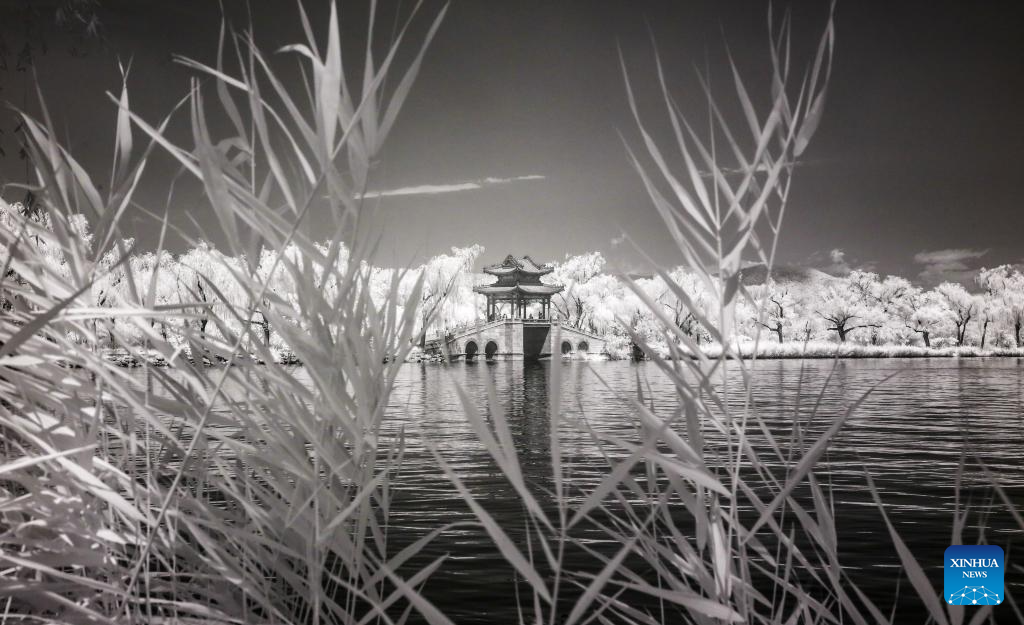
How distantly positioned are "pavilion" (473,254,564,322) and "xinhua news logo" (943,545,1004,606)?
5051 cm

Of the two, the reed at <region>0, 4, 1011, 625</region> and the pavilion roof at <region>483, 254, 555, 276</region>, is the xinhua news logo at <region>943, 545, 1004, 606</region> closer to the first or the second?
the reed at <region>0, 4, 1011, 625</region>

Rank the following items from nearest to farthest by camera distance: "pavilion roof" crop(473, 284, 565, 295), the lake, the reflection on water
A: 1. the reflection on water
2. the lake
3. "pavilion roof" crop(473, 284, 565, 295)

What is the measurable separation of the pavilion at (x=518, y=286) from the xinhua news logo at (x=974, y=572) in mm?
50513

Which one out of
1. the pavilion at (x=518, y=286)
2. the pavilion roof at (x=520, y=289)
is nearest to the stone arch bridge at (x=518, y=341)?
the pavilion at (x=518, y=286)

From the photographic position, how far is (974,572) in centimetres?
153

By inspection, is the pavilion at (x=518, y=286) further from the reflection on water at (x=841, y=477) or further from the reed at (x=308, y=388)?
the reed at (x=308, y=388)

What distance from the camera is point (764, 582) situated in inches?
209

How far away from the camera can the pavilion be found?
53.4 m

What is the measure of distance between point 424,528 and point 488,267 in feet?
158

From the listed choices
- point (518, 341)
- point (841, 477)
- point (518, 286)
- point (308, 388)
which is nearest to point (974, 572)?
point (308, 388)

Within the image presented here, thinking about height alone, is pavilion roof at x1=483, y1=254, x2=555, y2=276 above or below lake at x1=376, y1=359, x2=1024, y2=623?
above

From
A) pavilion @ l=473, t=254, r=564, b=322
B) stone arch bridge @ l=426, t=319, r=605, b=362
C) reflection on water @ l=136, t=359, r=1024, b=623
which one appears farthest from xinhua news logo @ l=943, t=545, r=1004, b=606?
pavilion @ l=473, t=254, r=564, b=322

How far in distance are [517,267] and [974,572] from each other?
2058 inches

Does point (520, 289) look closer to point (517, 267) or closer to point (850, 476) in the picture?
point (517, 267)
